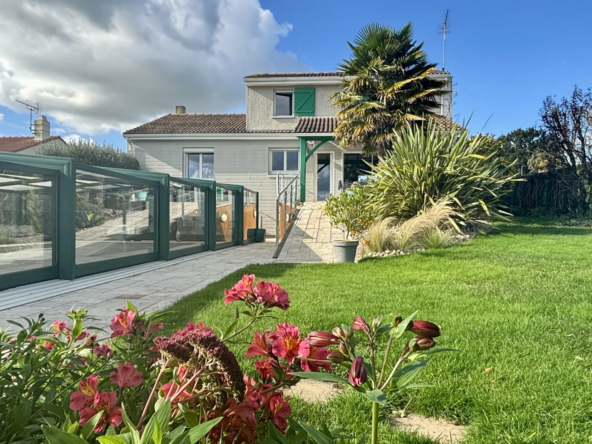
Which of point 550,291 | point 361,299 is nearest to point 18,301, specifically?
point 361,299

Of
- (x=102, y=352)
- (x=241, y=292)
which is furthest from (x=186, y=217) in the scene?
(x=241, y=292)

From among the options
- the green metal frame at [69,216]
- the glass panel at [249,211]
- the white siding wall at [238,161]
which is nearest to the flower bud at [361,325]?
the green metal frame at [69,216]

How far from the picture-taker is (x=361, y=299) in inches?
143

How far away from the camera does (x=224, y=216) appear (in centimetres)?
1123

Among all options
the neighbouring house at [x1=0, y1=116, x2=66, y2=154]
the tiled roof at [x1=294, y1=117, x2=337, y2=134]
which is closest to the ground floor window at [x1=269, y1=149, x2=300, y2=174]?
the tiled roof at [x1=294, y1=117, x2=337, y2=134]

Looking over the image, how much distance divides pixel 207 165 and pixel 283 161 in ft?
11.7

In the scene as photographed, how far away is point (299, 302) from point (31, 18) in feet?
67.2

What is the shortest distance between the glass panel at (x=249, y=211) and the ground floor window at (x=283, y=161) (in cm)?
221

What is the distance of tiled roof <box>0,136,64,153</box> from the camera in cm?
2131

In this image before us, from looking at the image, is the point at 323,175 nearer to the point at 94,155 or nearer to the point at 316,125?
the point at 316,125

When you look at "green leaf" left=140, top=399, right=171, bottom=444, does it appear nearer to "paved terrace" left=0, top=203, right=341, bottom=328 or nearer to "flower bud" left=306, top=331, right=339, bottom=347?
"flower bud" left=306, top=331, right=339, bottom=347

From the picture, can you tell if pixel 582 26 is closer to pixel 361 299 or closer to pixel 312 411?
pixel 361 299

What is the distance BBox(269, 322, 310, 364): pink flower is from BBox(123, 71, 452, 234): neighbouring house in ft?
47.4

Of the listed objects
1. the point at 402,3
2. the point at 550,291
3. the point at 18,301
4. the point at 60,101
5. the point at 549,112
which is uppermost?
the point at 60,101
